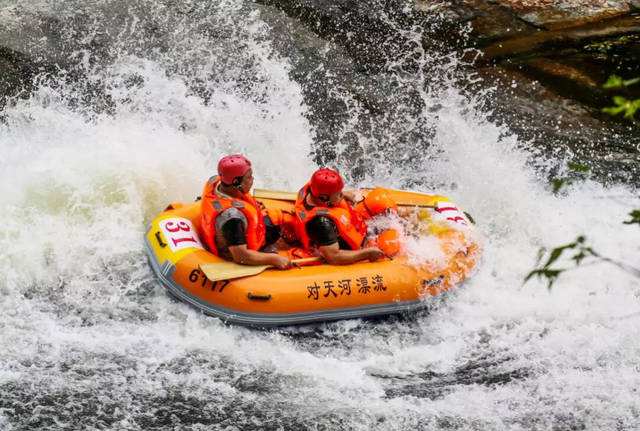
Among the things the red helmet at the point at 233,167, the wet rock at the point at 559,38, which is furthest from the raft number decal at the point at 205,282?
the wet rock at the point at 559,38

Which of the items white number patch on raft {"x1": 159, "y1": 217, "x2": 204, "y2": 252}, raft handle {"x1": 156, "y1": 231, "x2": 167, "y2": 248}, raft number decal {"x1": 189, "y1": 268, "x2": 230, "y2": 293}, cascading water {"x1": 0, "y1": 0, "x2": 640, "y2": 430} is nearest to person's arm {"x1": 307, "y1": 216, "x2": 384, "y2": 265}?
cascading water {"x1": 0, "y1": 0, "x2": 640, "y2": 430}

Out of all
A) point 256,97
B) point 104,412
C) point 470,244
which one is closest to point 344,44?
point 256,97

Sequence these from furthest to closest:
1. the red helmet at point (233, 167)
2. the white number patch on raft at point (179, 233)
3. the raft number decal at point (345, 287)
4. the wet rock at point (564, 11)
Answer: the wet rock at point (564, 11) → the white number patch on raft at point (179, 233) → the raft number decal at point (345, 287) → the red helmet at point (233, 167)

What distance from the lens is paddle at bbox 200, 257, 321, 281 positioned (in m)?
6.35

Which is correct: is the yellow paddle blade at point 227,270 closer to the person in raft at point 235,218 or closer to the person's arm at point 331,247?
the person in raft at point 235,218

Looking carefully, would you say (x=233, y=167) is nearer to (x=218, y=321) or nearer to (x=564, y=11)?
(x=218, y=321)

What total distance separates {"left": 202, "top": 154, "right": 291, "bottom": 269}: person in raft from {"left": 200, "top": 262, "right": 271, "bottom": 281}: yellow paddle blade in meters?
0.04

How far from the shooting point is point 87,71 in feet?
33.5

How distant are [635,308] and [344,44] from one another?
5.75 meters

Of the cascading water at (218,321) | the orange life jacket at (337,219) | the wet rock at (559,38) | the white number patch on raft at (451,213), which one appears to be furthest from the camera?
the wet rock at (559,38)

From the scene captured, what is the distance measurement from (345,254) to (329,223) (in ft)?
1.02

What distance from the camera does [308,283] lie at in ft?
21.1

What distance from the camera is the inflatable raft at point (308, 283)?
6.39 metres

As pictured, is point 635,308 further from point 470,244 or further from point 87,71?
point 87,71
